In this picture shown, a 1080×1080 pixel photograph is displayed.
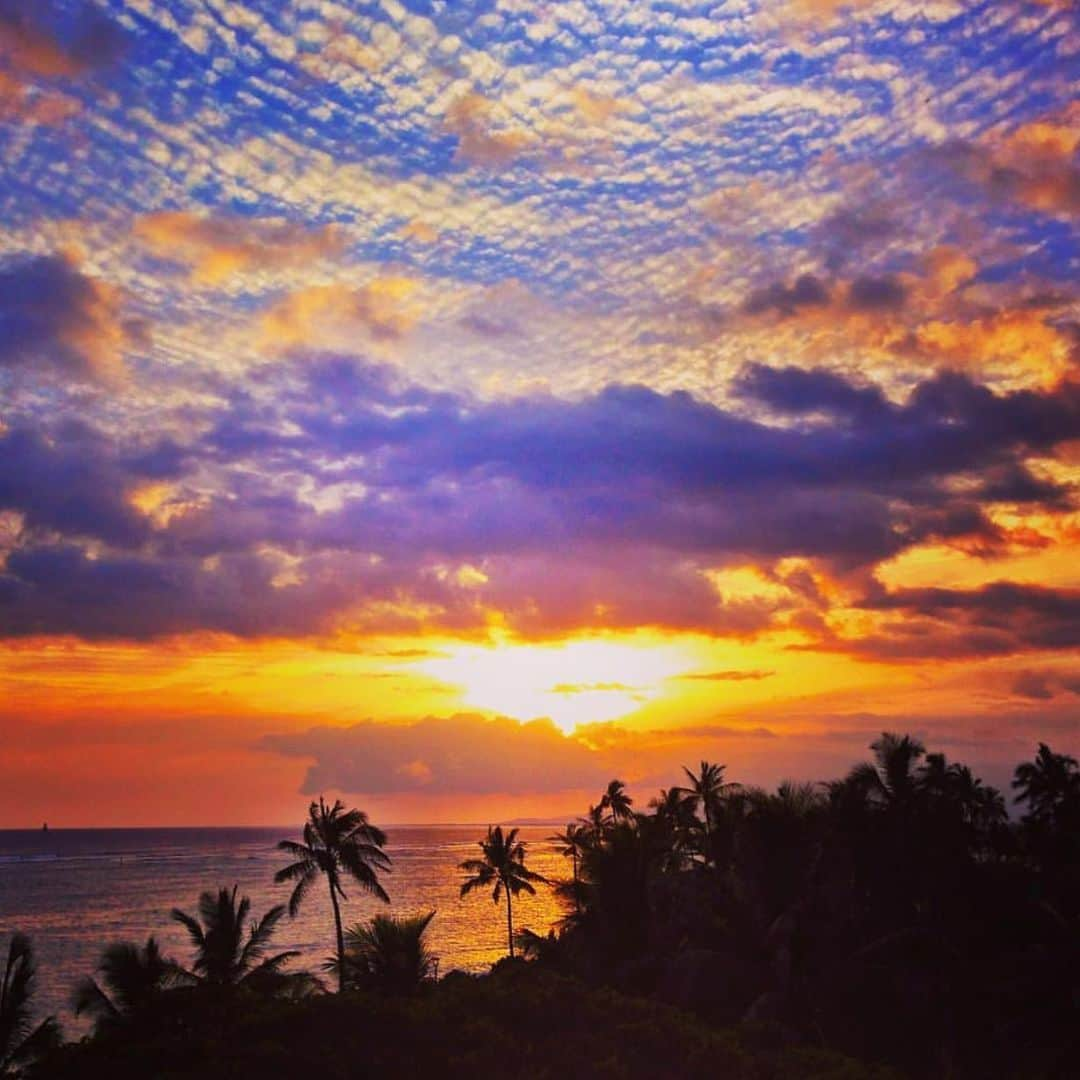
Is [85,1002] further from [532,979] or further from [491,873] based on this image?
[491,873]

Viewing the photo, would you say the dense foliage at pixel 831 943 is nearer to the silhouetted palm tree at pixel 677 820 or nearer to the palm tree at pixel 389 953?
the palm tree at pixel 389 953

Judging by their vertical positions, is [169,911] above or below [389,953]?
below

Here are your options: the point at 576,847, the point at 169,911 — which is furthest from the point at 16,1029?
the point at 169,911

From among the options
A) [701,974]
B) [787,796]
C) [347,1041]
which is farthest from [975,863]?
[347,1041]

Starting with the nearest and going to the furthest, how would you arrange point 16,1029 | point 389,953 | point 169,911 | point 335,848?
point 16,1029 < point 389,953 < point 335,848 < point 169,911

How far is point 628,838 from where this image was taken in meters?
45.6

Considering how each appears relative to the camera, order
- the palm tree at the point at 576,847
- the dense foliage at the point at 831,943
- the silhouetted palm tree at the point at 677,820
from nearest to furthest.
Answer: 1. the dense foliage at the point at 831,943
2. the palm tree at the point at 576,847
3. the silhouetted palm tree at the point at 677,820

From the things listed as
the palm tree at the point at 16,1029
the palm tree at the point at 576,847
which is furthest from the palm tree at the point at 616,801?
the palm tree at the point at 16,1029

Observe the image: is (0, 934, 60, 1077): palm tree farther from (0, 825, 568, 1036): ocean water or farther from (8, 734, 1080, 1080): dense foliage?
(0, 825, 568, 1036): ocean water

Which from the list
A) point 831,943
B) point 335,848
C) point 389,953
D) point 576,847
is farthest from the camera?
point 576,847

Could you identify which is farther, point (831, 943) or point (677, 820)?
point (677, 820)

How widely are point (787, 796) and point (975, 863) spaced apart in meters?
8.31

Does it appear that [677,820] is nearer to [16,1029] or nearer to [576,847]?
[576,847]

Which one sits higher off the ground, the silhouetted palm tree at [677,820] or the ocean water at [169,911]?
the silhouetted palm tree at [677,820]
